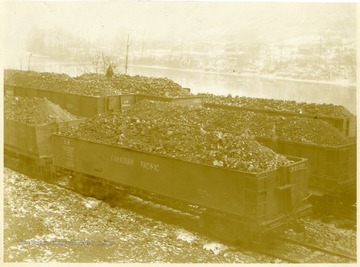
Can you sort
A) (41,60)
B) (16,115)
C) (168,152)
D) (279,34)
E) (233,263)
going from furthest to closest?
(279,34) < (41,60) < (16,115) < (168,152) < (233,263)

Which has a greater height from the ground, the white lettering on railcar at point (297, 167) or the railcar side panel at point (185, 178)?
the white lettering on railcar at point (297, 167)

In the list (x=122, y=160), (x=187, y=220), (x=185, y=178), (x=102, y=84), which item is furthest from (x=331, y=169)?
(x=102, y=84)

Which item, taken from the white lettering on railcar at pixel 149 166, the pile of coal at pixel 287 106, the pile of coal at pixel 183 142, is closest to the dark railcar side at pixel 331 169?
the pile of coal at pixel 183 142

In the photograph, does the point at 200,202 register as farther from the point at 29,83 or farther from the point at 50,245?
the point at 29,83

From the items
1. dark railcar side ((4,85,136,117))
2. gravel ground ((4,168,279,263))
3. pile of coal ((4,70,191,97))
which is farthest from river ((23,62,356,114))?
gravel ground ((4,168,279,263))

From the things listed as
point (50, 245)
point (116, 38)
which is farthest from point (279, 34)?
point (50, 245)

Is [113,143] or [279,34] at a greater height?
[279,34]

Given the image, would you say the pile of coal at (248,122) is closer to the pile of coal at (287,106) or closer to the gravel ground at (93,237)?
the pile of coal at (287,106)
